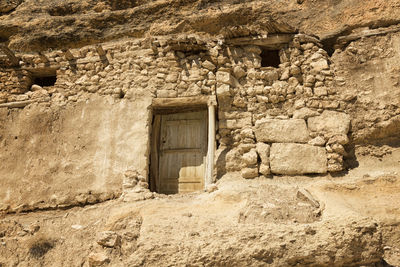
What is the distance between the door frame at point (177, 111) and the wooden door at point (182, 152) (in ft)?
0.24

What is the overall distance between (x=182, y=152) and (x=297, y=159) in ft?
6.09

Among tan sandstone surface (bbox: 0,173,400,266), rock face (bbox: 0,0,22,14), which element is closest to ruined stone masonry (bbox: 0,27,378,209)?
tan sandstone surface (bbox: 0,173,400,266)

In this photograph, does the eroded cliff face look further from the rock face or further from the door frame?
the rock face

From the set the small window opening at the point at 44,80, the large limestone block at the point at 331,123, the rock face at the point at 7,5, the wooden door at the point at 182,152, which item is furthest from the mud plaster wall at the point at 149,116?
the rock face at the point at 7,5

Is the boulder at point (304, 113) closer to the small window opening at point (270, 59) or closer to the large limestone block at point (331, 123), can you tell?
the large limestone block at point (331, 123)

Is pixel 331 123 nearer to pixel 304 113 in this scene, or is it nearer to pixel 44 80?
pixel 304 113

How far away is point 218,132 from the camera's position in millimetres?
5734

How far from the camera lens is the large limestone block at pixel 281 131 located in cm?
547

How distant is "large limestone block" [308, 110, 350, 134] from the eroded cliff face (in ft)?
0.07

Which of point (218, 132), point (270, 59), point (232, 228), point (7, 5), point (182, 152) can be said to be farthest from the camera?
point (7, 5)

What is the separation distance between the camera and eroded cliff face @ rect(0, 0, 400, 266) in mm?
4438

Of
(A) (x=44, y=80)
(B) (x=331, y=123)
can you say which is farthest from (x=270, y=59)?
(A) (x=44, y=80)

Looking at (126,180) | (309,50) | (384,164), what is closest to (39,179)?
(126,180)

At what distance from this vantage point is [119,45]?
20.7 ft
